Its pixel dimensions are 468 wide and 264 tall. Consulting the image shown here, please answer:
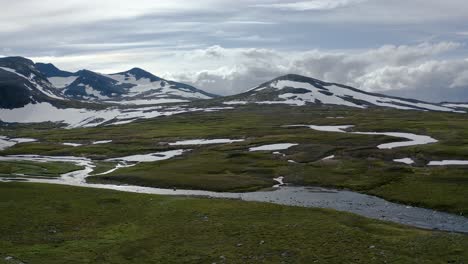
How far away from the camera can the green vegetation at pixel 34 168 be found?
9475 centimetres

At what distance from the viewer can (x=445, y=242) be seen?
4294 cm

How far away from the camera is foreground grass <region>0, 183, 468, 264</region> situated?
3953cm

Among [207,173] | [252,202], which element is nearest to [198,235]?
[252,202]

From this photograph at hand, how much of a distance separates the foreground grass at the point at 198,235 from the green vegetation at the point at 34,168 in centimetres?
3194

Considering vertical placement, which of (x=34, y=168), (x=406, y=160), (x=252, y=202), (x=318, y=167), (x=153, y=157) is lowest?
(x=406, y=160)

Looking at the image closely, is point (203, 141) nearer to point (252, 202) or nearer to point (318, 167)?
point (318, 167)

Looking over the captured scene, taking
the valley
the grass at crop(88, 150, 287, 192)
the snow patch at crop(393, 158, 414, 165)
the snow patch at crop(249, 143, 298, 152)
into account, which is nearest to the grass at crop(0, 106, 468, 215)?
the grass at crop(88, 150, 287, 192)

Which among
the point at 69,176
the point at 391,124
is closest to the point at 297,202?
the point at 69,176

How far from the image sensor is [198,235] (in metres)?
46.7

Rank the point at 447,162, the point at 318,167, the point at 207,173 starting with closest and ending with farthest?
1. the point at 207,173
2. the point at 318,167
3. the point at 447,162

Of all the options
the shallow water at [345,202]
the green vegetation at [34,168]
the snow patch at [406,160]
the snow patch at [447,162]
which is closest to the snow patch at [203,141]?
the green vegetation at [34,168]

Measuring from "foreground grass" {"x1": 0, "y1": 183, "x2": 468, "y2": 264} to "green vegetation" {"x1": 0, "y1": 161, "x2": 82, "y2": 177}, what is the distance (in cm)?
3194

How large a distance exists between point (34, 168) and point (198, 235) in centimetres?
6837

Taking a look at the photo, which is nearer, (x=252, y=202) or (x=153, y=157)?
(x=252, y=202)
